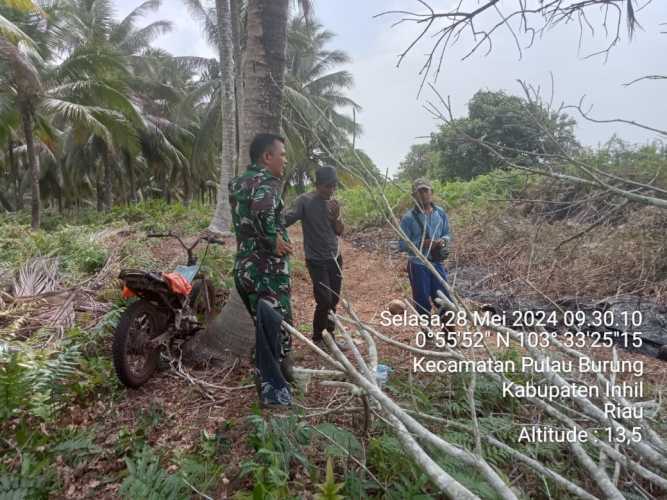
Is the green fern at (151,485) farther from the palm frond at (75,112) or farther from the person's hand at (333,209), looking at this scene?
the palm frond at (75,112)

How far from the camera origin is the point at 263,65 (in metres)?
2.95

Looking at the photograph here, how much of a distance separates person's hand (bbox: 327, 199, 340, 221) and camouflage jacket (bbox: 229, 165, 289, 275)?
3.15 feet

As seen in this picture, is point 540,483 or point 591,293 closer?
point 540,483

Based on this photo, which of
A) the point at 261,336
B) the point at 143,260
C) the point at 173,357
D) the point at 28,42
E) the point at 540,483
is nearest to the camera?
the point at 540,483

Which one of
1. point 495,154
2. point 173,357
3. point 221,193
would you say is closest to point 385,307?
point 173,357

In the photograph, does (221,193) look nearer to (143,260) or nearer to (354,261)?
(354,261)

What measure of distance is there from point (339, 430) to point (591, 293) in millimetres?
4441

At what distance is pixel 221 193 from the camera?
27.9ft

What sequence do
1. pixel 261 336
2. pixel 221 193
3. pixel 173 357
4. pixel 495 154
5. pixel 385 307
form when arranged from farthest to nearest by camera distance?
pixel 221 193, pixel 385 307, pixel 173 357, pixel 261 336, pixel 495 154

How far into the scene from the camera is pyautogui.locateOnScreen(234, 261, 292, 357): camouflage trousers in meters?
2.45

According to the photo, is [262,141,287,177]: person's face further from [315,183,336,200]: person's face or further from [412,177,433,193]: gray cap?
[412,177,433,193]: gray cap

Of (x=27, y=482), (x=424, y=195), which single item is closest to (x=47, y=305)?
(x=27, y=482)

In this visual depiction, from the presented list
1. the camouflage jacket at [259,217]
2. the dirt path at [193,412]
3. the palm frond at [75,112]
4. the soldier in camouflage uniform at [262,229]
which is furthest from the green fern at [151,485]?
the palm frond at [75,112]

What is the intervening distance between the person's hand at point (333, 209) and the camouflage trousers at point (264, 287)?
1021mm
